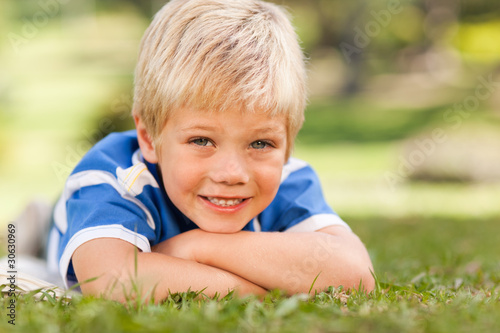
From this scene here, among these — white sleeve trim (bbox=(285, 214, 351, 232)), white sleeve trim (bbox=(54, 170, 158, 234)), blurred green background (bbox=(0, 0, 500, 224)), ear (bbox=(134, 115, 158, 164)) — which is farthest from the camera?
blurred green background (bbox=(0, 0, 500, 224))

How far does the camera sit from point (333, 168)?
15.0 m

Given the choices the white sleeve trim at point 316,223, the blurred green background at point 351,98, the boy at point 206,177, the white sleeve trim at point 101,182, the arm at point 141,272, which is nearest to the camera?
the arm at point 141,272

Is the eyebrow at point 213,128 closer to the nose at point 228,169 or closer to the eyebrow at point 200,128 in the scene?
the eyebrow at point 200,128

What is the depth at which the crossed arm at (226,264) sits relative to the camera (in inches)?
110

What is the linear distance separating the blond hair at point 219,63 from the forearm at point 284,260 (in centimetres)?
54

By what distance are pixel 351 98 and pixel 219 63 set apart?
24953 mm

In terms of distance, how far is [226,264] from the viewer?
2994 millimetres

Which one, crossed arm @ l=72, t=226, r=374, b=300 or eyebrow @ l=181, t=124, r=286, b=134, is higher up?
eyebrow @ l=181, t=124, r=286, b=134

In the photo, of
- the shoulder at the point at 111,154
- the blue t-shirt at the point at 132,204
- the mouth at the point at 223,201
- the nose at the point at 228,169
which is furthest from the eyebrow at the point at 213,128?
the shoulder at the point at 111,154

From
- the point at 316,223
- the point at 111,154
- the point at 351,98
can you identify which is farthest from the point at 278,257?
the point at 351,98

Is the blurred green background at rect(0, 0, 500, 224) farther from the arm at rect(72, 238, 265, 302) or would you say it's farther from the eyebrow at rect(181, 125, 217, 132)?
the arm at rect(72, 238, 265, 302)

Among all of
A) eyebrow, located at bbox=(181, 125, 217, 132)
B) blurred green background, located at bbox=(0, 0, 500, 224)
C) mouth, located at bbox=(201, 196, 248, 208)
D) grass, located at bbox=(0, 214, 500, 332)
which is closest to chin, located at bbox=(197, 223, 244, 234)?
mouth, located at bbox=(201, 196, 248, 208)

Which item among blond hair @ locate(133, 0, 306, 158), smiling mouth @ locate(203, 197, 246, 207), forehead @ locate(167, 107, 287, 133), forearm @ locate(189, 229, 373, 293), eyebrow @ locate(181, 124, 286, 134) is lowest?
forearm @ locate(189, 229, 373, 293)

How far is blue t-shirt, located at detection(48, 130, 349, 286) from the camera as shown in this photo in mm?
2984
